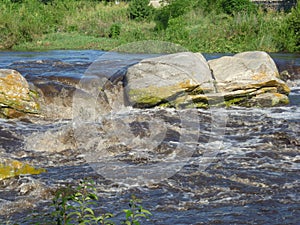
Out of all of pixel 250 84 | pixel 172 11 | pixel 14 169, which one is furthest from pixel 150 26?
pixel 14 169

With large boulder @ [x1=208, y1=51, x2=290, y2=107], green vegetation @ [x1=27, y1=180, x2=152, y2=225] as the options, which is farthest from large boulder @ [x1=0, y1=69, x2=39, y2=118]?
green vegetation @ [x1=27, y1=180, x2=152, y2=225]

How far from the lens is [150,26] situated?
29172mm

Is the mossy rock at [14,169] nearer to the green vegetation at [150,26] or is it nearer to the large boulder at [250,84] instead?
the large boulder at [250,84]

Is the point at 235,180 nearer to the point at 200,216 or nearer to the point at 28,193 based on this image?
the point at 200,216

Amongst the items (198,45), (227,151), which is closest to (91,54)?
(198,45)

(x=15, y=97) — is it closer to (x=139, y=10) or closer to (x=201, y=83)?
(x=201, y=83)

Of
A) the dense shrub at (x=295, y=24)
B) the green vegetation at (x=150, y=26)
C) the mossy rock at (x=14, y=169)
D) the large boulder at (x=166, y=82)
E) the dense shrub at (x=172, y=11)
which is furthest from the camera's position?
the dense shrub at (x=172, y=11)

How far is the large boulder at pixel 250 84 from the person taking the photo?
42.9 ft

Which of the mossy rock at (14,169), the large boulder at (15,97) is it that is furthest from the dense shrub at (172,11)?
the mossy rock at (14,169)

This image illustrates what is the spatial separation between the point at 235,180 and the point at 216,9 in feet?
74.7

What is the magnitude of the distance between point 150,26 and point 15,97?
1823 cm

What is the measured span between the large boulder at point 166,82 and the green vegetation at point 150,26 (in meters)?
9.34

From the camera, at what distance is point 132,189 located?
7293 mm

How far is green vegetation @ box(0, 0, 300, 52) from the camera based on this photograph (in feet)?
73.9
